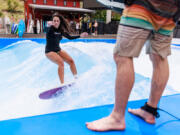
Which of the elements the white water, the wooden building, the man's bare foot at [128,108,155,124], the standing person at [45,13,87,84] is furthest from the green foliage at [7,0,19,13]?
the man's bare foot at [128,108,155,124]

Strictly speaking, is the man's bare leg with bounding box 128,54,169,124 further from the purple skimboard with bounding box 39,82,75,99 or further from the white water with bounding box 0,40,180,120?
the purple skimboard with bounding box 39,82,75,99

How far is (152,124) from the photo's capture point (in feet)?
4.01

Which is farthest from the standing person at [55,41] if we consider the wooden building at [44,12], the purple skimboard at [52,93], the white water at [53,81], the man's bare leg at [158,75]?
the wooden building at [44,12]

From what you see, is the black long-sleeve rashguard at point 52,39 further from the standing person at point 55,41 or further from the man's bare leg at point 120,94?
the man's bare leg at point 120,94

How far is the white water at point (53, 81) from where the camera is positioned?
261cm

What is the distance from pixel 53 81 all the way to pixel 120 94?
3191mm

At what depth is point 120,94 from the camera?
1.04 meters

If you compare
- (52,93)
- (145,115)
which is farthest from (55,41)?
(145,115)

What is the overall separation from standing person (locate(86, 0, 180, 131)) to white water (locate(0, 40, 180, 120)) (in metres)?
1.49

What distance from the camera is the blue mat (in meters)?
1.10

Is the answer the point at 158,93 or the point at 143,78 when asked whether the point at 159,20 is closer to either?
the point at 158,93

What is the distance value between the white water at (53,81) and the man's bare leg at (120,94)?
1385 mm

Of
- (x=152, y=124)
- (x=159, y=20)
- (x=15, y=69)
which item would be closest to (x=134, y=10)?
(x=159, y=20)

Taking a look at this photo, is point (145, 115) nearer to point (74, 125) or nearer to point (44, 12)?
point (74, 125)
